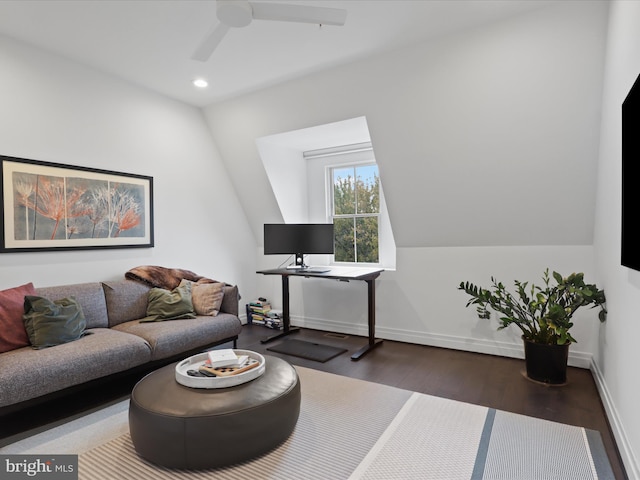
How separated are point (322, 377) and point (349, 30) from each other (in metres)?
2.70

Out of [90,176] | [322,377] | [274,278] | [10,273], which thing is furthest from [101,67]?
[322,377]

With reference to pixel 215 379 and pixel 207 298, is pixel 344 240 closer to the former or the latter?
pixel 207 298

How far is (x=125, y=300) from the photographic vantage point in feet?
11.0

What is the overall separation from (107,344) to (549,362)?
3.28 m

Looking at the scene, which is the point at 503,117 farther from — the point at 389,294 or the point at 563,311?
the point at 389,294

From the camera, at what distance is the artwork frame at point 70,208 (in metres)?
2.88

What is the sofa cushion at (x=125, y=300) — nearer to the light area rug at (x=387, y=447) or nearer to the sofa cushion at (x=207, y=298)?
the sofa cushion at (x=207, y=298)

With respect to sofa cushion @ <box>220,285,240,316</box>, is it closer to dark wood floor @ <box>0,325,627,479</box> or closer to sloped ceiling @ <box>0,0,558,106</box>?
dark wood floor @ <box>0,325,627,479</box>

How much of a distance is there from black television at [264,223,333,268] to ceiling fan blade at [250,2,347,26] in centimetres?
250

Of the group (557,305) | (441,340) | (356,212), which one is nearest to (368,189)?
(356,212)

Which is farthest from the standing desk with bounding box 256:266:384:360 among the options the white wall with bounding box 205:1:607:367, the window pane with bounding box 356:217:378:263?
the window pane with bounding box 356:217:378:263

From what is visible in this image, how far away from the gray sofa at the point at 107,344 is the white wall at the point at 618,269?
2.93m

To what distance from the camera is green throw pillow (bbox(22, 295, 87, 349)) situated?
2.53m

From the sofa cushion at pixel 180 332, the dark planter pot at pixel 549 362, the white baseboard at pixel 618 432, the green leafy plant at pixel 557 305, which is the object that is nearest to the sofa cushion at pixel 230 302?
the sofa cushion at pixel 180 332
